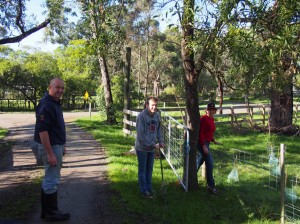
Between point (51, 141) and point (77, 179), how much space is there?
3.06m

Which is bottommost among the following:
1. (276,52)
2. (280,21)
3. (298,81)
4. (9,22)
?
(298,81)

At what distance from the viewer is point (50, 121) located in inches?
196

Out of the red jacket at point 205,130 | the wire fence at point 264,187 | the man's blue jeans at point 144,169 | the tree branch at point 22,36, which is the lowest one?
the wire fence at point 264,187

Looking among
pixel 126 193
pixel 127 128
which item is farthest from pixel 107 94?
pixel 126 193

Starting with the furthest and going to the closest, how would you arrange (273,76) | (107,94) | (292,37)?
(107,94) < (273,76) < (292,37)

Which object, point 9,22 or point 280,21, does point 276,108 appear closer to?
point 9,22

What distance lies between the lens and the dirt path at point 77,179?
5656 millimetres

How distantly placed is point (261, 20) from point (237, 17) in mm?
287

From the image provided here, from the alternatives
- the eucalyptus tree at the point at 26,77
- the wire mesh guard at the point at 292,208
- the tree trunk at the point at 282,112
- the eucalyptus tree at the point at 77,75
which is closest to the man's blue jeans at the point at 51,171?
the wire mesh guard at the point at 292,208

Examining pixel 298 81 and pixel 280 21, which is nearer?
pixel 280 21

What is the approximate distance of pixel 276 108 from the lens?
1680 cm

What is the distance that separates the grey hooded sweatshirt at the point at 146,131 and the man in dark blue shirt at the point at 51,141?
1541 millimetres

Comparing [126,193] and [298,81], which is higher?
[298,81]

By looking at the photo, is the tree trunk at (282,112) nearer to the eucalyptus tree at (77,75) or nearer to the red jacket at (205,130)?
the red jacket at (205,130)
